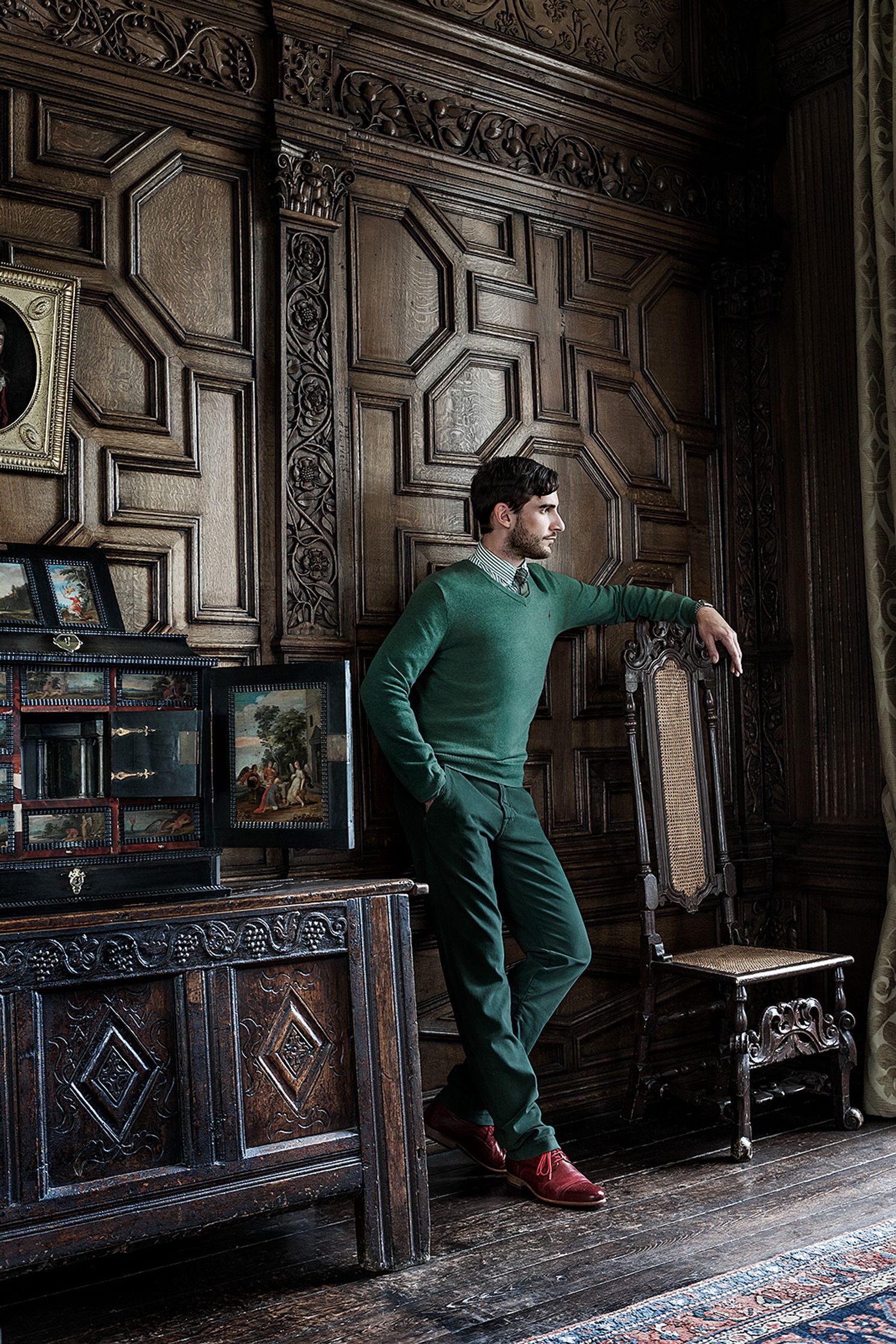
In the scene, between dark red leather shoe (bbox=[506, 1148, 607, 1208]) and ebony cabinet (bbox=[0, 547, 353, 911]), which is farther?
dark red leather shoe (bbox=[506, 1148, 607, 1208])

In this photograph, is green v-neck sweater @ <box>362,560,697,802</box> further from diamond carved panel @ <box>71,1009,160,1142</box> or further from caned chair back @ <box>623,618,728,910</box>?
diamond carved panel @ <box>71,1009,160,1142</box>

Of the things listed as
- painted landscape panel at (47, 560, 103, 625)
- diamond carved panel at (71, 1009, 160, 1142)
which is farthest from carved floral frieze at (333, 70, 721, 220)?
diamond carved panel at (71, 1009, 160, 1142)

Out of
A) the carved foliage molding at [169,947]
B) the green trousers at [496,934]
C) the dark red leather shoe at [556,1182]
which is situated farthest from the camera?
the green trousers at [496,934]

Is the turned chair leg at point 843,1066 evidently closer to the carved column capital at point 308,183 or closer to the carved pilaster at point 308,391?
the carved pilaster at point 308,391

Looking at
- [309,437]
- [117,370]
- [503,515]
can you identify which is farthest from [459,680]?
[117,370]

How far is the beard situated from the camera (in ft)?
11.5

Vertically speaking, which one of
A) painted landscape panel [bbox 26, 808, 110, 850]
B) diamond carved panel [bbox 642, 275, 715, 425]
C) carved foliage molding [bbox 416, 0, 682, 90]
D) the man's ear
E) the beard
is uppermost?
carved foliage molding [bbox 416, 0, 682, 90]

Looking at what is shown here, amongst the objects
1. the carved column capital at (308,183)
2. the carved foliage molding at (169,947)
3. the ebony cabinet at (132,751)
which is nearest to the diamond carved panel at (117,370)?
the ebony cabinet at (132,751)

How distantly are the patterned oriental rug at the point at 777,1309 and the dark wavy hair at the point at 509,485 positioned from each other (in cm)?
200

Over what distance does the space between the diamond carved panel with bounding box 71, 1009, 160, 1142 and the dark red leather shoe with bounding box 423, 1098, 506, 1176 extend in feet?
3.31

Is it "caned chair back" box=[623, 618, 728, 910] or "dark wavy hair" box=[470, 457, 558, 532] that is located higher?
"dark wavy hair" box=[470, 457, 558, 532]

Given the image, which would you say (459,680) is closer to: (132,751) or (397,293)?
(132,751)

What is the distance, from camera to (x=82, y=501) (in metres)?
3.20

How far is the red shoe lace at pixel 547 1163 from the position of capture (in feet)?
10.2
